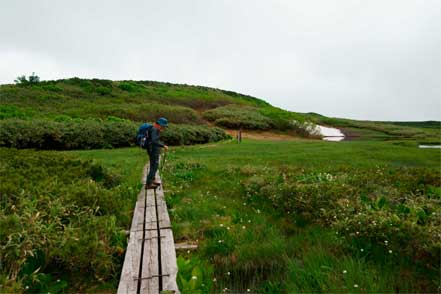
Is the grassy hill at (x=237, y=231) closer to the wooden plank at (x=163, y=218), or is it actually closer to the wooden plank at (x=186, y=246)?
the wooden plank at (x=186, y=246)

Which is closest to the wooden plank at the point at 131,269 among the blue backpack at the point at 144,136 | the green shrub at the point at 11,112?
the blue backpack at the point at 144,136

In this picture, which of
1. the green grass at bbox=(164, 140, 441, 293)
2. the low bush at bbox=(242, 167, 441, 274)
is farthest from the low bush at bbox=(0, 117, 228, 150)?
the low bush at bbox=(242, 167, 441, 274)

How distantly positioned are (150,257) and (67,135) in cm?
1987

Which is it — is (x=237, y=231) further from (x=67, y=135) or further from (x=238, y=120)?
(x=238, y=120)

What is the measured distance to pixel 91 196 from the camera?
5023 mm

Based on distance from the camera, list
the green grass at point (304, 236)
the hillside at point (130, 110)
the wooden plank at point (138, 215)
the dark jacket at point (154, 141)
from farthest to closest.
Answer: the hillside at point (130, 110) → the dark jacket at point (154, 141) → the wooden plank at point (138, 215) → the green grass at point (304, 236)

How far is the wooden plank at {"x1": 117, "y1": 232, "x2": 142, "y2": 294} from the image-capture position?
2967 millimetres

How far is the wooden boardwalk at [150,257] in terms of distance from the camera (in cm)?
302

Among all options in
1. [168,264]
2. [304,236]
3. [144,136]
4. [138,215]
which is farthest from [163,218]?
[144,136]

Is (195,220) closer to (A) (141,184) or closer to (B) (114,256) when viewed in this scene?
(B) (114,256)

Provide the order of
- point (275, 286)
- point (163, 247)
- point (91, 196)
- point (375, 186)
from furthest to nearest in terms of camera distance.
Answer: point (375, 186) → point (91, 196) → point (163, 247) → point (275, 286)

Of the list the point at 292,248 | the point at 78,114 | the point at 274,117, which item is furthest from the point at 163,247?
the point at 274,117

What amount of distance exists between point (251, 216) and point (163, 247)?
6.97ft

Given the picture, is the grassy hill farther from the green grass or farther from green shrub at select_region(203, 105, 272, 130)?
green shrub at select_region(203, 105, 272, 130)
